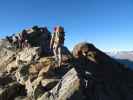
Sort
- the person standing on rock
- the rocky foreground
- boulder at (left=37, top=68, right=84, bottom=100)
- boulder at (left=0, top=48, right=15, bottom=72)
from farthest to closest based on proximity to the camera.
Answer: boulder at (left=0, top=48, right=15, bottom=72), the person standing on rock, the rocky foreground, boulder at (left=37, top=68, right=84, bottom=100)

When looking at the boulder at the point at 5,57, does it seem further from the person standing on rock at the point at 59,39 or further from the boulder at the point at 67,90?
the boulder at the point at 67,90

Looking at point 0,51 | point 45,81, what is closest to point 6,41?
point 0,51

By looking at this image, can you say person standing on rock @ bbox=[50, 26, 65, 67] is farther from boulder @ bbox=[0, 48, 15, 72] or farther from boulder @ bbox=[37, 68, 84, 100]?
boulder @ bbox=[0, 48, 15, 72]

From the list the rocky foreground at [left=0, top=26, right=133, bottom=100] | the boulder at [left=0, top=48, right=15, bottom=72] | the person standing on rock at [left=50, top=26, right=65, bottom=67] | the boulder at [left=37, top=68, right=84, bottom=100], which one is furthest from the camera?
the boulder at [left=0, top=48, right=15, bottom=72]

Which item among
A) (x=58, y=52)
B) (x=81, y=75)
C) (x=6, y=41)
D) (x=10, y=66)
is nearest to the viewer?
(x=81, y=75)

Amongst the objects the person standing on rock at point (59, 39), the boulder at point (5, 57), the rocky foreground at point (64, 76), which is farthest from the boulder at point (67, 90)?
the boulder at point (5, 57)

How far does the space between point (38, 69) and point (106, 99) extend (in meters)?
11.2

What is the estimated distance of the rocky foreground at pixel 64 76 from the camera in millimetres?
33747

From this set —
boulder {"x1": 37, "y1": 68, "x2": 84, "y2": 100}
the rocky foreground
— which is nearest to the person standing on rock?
the rocky foreground

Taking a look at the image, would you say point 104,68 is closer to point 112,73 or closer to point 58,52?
point 112,73

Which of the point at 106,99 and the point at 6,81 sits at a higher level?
the point at 6,81

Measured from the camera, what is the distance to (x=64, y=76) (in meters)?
35.9

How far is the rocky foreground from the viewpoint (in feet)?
111

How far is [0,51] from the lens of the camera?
61.0m
